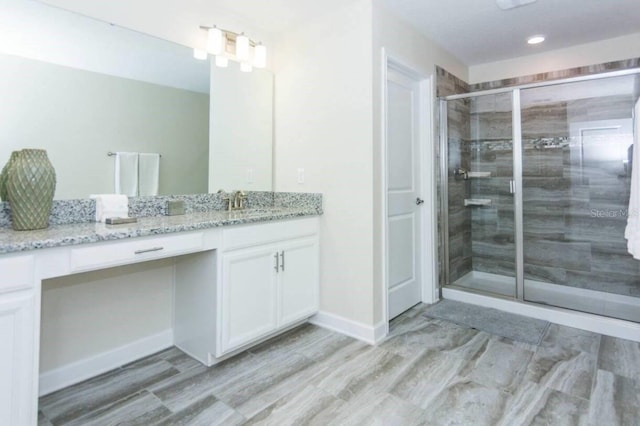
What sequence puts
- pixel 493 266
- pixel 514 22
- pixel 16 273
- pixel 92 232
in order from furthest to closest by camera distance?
pixel 493 266
pixel 514 22
pixel 92 232
pixel 16 273

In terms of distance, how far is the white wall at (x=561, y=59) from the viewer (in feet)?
10.1

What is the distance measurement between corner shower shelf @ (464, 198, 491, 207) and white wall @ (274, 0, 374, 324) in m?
1.75

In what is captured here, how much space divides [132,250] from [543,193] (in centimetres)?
354

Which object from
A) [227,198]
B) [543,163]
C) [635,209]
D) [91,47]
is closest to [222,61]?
[91,47]

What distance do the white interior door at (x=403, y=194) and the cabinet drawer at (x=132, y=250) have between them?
1446 mm

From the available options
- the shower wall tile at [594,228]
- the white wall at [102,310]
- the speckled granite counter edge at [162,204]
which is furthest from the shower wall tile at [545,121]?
the white wall at [102,310]

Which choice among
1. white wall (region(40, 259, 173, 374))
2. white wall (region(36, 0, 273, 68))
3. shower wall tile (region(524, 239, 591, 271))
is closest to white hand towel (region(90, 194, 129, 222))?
white wall (region(40, 259, 173, 374))

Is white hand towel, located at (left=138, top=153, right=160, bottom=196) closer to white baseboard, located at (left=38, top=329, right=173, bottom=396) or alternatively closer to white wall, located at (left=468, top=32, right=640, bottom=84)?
white baseboard, located at (left=38, top=329, right=173, bottom=396)

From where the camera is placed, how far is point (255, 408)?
1.69 meters

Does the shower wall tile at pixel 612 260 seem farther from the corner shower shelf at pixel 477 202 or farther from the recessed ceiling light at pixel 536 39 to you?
the recessed ceiling light at pixel 536 39

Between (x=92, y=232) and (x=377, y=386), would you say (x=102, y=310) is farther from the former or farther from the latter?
(x=377, y=386)

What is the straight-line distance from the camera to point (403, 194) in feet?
9.55

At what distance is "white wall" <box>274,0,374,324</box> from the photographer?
93.9 inches

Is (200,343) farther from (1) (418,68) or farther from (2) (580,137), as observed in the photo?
(2) (580,137)
